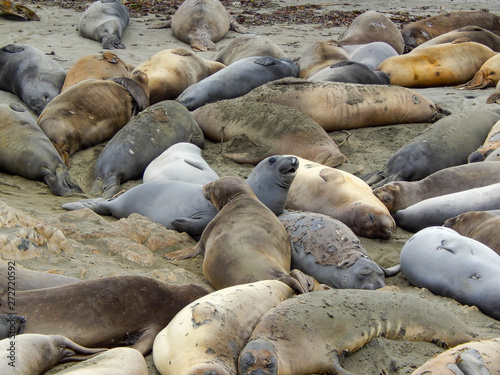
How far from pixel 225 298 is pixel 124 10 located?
9665 millimetres

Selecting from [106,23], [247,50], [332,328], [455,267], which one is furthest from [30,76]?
[332,328]

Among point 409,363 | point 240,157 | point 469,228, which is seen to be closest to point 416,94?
point 240,157

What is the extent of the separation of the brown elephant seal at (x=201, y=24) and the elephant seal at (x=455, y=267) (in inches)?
283

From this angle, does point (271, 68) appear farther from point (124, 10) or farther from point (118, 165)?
point (124, 10)

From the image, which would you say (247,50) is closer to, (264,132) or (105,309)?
(264,132)

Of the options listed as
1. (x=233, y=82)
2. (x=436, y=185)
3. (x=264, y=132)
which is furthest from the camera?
(x=233, y=82)

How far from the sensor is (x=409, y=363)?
2.78m

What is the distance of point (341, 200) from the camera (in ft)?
16.0

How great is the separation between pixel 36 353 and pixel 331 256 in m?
1.97

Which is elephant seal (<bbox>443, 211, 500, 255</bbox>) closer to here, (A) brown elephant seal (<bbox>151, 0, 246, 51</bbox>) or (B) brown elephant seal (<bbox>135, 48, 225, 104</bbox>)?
(B) brown elephant seal (<bbox>135, 48, 225, 104</bbox>)

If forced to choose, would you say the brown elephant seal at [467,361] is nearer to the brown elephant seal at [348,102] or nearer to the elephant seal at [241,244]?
the elephant seal at [241,244]

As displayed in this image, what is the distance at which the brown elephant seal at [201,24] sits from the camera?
35.7 feet

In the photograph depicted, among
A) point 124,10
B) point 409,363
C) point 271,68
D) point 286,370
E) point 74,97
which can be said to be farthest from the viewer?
point 124,10

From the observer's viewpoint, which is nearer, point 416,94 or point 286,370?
point 286,370
